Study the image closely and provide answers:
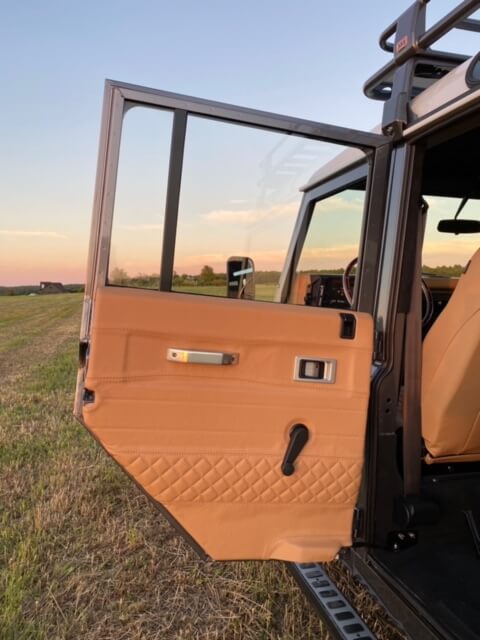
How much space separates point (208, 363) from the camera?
5.48ft

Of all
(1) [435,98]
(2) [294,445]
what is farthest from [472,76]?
(2) [294,445]

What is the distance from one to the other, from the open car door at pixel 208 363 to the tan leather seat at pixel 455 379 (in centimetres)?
35

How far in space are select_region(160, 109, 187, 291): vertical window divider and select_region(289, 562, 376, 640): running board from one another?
1.22 metres

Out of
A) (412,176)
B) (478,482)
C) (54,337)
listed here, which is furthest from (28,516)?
(54,337)

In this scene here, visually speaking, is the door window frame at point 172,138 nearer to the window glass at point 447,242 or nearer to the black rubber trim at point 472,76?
the black rubber trim at point 472,76

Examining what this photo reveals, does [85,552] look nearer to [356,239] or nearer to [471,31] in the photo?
[356,239]

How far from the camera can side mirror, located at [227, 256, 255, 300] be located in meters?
1.86

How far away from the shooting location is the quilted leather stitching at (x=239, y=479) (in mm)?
1705

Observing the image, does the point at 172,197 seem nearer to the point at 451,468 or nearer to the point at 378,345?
the point at 378,345

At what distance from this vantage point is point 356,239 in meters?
2.17

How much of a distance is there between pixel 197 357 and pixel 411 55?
1.26 m

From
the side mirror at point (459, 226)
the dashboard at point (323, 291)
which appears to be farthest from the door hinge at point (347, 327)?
the side mirror at point (459, 226)

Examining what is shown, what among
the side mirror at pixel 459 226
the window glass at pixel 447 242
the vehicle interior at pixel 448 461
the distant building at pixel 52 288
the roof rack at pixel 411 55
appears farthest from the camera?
the distant building at pixel 52 288

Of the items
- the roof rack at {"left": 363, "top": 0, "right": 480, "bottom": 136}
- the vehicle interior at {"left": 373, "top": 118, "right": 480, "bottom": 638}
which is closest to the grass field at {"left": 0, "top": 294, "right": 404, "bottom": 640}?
the vehicle interior at {"left": 373, "top": 118, "right": 480, "bottom": 638}
